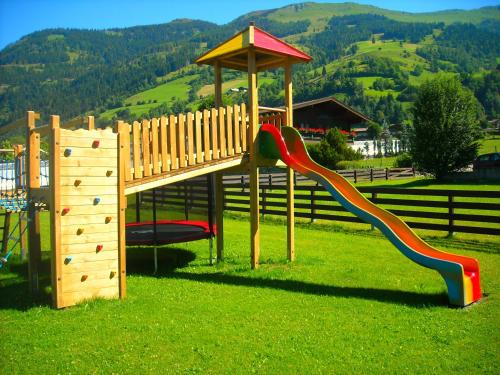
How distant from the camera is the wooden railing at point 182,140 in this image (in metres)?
7.21

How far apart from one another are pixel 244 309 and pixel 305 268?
2.79 metres

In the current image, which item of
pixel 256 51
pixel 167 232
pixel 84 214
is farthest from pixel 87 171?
pixel 256 51

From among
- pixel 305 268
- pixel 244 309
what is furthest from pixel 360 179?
pixel 244 309

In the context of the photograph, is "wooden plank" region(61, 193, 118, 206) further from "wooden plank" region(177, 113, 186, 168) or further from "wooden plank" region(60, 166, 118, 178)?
"wooden plank" region(177, 113, 186, 168)

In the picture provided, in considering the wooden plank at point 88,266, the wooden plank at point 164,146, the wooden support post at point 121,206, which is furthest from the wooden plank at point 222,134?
the wooden plank at point 88,266

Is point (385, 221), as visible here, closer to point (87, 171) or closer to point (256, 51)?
point (256, 51)

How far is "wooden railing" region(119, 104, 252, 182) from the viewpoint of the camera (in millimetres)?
7215

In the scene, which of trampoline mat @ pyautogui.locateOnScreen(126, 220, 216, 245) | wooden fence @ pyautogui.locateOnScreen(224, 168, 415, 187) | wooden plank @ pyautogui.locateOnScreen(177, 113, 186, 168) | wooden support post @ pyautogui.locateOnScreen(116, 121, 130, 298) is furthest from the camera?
wooden fence @ pyautogui.locateOnScreen(224, 168, 415, 187)

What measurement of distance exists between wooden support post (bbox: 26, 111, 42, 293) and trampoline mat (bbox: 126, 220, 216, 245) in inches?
74.9

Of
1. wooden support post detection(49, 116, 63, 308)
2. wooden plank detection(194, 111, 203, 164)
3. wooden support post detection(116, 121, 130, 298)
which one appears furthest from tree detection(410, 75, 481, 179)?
wooden support post detection(49, 116, 63, 308)

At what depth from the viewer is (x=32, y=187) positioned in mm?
7176

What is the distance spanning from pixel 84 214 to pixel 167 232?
3.64 meters

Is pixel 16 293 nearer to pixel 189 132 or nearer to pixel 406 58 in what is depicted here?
pixel 189 132

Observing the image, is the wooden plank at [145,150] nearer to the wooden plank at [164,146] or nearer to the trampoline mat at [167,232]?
the wooden plank at [164,146]
